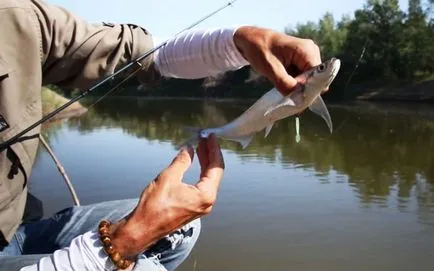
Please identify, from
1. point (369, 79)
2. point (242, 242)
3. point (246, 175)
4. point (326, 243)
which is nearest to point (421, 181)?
point (246, 175)

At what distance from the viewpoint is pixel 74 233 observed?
189 cm

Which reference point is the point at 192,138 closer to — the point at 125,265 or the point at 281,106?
the point at 281,106

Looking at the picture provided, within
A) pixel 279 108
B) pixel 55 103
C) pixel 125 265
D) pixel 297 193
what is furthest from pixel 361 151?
pixel 55 103

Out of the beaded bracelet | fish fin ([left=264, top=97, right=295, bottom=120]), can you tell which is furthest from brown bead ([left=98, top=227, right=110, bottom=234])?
fish fin ([left=264, top=97, right=295, bottom=120])

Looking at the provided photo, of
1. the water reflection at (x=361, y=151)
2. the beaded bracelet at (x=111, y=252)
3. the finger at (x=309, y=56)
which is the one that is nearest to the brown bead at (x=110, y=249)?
the beaded bracelet at (x=111, y=252)

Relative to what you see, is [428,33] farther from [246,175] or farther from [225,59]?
[225,59]

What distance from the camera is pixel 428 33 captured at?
40.6 m

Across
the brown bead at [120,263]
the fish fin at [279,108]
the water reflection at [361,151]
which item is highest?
the fish fin at [279,108]

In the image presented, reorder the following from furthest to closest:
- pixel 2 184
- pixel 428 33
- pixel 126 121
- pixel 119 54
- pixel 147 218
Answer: pixel 428 33, pixel 126 121, pixel 119 54, pixel 2 184, pixel 147 218

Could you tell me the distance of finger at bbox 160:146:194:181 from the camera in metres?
1.42

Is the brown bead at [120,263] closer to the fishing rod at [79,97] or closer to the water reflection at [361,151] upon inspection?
the fishing rod at [79,97]

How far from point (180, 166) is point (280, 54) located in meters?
0.52

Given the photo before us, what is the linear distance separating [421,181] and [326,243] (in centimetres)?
438

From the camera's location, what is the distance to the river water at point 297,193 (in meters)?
6.56
